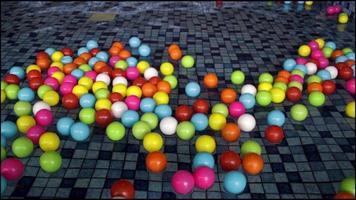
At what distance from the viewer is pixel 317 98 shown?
2.17 m

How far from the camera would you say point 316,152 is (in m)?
1.83

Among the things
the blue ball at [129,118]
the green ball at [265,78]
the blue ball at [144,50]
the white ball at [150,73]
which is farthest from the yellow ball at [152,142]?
the blue ball at [144,50]

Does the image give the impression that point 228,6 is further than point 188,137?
Yes

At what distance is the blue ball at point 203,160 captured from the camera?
1647mm

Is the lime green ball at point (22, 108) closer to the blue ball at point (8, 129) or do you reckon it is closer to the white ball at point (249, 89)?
the blue ball at point (8, 129)

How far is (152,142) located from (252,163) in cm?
52

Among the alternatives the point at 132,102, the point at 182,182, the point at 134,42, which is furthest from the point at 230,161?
the point at 134,42

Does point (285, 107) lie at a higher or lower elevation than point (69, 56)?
lower

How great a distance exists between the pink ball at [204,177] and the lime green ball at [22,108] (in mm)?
1147

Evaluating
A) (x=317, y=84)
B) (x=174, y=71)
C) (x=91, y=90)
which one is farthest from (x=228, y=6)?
(x=91, y=90)

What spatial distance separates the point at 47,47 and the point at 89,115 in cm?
129

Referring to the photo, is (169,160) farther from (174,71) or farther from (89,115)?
(174,71)

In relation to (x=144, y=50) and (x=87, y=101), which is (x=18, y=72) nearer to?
(x=87, y=101)

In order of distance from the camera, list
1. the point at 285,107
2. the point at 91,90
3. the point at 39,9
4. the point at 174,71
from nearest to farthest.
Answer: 1. the point at 285,107
2. the point at 91,90
3. the point at 174,71
4. the point at 39,9
